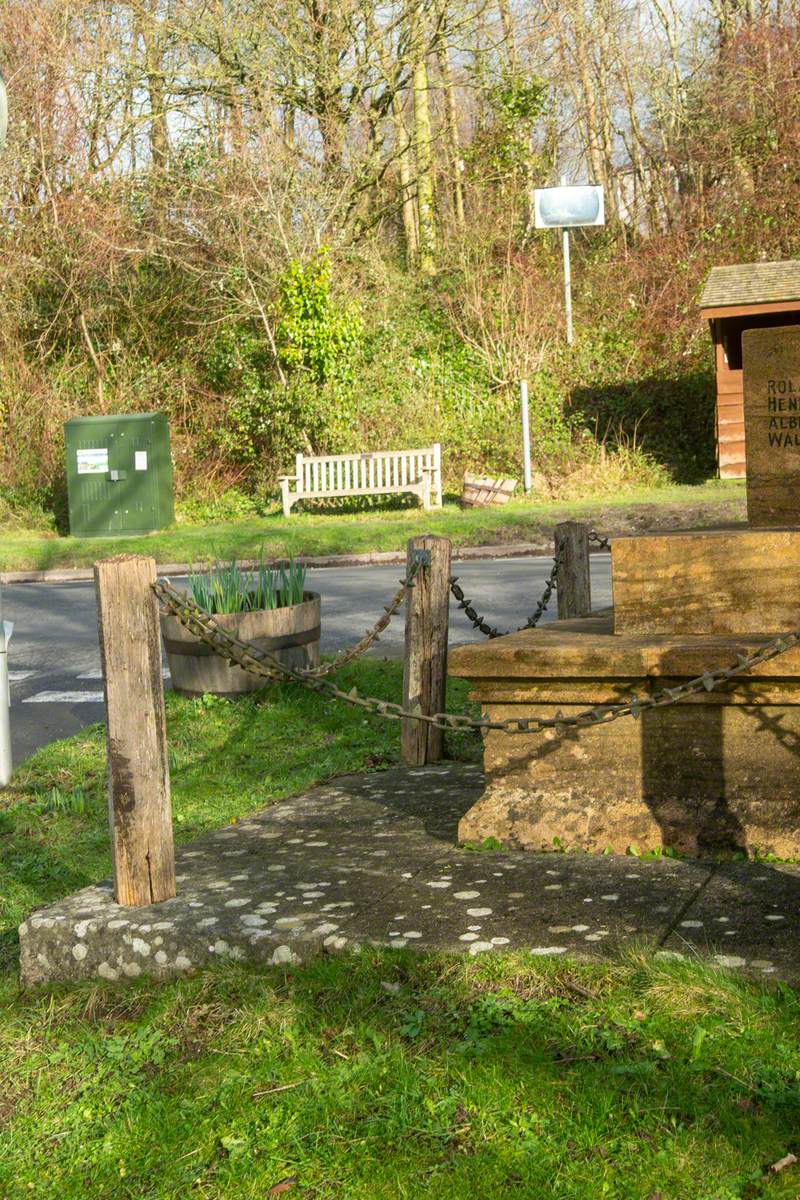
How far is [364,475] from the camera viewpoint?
70.4 feet

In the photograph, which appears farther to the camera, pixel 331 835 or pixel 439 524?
pixel 439 524

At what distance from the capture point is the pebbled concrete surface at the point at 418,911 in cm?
375

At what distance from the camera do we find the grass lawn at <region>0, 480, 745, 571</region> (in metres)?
17.2

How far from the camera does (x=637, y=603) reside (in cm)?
489

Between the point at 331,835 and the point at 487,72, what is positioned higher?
the point at 487,72

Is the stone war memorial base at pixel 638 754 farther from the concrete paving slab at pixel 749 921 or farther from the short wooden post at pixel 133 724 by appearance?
the short wooden post at pixel 133 724

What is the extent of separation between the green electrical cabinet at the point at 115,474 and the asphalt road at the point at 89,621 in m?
4.77

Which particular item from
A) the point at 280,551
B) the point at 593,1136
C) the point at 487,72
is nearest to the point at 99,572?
the point at 593,1136

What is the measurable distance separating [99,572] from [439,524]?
552 inches

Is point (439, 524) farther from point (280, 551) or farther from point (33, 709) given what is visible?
point (33, 709)

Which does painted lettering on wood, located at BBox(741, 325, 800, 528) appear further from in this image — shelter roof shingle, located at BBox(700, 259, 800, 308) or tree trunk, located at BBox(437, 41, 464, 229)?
tree trunk, located at BBox(437, 41, 464, 229)

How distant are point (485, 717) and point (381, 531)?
43.9 feet

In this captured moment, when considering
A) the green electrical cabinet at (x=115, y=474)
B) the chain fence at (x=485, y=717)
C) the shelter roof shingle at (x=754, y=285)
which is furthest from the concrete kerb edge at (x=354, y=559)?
the chain fence at (x=485, y=717)

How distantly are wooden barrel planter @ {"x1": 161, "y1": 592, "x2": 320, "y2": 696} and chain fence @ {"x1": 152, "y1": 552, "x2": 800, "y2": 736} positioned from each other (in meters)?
2.85
